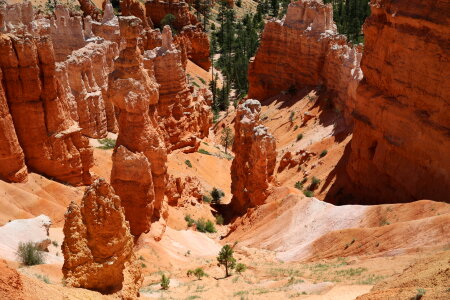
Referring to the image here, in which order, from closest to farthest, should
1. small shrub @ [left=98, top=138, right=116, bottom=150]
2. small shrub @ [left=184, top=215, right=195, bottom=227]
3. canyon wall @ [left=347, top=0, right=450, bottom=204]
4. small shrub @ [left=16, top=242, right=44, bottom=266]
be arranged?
small shrub @ [left=16, top=242, right=44, bottom=266], canyon wall @ [left=347, top=0, right=450, bottom=204], small shrub @ [left=184, top=215, right=195, bottom=227], small shrub @ [left=98, top=138, right=116, bottom=150]

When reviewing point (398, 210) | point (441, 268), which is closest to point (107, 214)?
point (441, 268)

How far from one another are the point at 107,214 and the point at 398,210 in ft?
49.1

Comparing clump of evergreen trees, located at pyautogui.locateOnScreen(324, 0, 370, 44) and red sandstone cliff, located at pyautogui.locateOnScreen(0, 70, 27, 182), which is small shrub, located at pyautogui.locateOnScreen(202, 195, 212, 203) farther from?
clump of evergreen trees, located at pyautogui.locateOnScreen(324, 0, 370, 44)

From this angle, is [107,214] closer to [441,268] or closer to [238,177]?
[441,268]

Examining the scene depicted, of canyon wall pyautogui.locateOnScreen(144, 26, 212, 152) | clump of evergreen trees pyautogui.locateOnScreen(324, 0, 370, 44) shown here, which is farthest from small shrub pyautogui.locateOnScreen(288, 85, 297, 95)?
clump of evergreen trees pyautogui.locateOnScreen(324, 0, 370, 44)

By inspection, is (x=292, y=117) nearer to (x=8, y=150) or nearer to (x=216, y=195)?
(x=216, y=195)

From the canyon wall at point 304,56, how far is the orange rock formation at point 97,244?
28334 millimetres

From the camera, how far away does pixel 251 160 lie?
3188 centimetres

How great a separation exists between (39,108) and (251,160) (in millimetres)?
12347

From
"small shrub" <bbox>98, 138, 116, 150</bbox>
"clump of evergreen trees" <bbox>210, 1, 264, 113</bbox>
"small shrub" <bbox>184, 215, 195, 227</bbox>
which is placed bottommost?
"clump of evergreen trees" <bbox>210, 1, 264, 113</bbox>

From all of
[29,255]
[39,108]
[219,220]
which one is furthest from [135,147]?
[219,220]

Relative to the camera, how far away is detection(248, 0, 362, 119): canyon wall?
43.8 meters

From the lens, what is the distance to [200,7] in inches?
3944

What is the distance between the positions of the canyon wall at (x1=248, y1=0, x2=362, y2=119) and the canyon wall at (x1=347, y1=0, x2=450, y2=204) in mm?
10091
